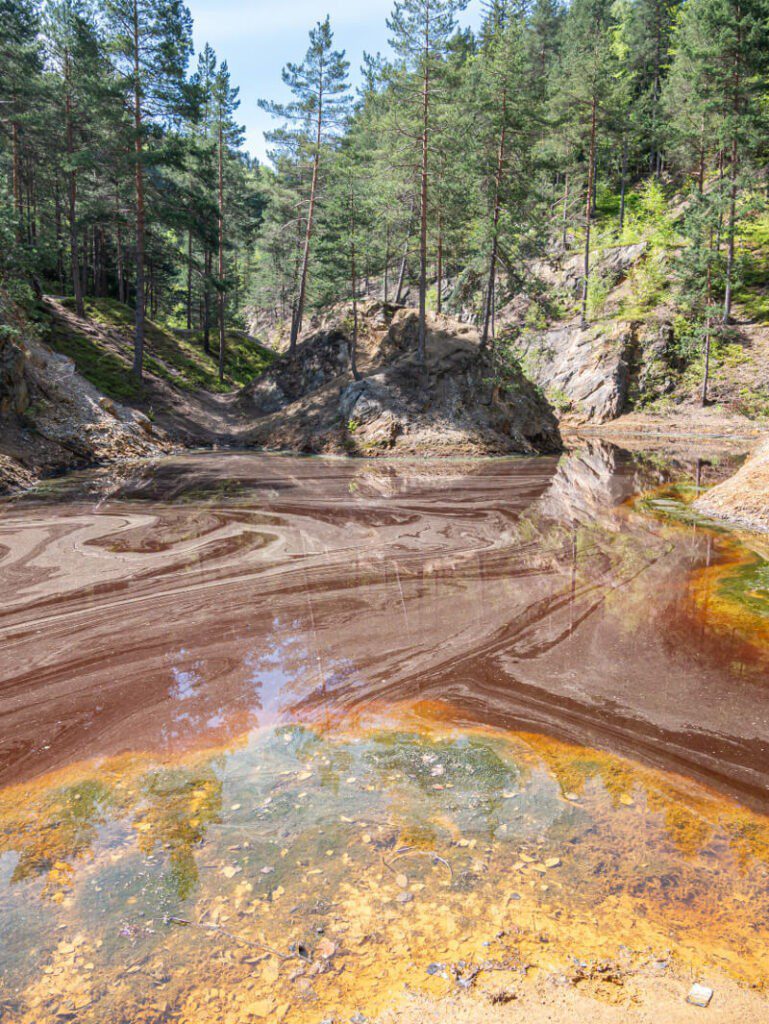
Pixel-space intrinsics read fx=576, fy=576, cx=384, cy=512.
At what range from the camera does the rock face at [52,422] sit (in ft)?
45.6

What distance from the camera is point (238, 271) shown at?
177 feet

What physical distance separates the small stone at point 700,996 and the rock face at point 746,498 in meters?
8.31

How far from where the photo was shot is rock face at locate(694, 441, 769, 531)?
916 cm

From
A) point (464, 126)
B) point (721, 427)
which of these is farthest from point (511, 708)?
point (721, 427)

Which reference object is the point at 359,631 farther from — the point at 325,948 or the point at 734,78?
the point at 734,78

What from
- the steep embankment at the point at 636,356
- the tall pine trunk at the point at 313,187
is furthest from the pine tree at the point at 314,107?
the steep embankment at the point at 636,356

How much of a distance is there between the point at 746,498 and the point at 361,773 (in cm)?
894

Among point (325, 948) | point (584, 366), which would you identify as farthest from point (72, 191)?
point (325, 948)

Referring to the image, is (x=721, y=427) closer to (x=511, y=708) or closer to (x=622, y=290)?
(x=622, y=290)

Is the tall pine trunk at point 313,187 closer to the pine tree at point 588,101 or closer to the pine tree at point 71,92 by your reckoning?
the pine tree at point 71,92

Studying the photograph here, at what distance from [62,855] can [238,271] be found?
58093 mm

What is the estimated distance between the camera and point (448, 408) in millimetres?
20312

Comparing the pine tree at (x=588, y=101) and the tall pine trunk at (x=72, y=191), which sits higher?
the pine tree at (x=588, y=101)

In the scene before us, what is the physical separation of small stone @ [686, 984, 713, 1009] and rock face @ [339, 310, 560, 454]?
57.8ft
